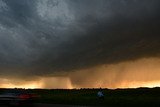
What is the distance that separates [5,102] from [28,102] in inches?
101

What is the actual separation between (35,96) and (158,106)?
44.9 feet

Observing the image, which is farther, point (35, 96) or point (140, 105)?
point (140, 105)

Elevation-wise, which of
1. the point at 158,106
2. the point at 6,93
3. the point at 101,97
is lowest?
the point at 158,106

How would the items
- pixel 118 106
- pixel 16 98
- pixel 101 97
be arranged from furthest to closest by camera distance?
1. pixel 101 97
2. pixel 118 106
3. pixel 16 98

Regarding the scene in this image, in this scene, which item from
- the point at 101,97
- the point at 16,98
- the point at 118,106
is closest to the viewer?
the point at 16,98

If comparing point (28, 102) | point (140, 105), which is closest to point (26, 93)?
point (28, 102)

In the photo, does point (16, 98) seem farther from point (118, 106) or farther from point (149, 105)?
point (149, 105)

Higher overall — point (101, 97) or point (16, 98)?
point (101, 97)

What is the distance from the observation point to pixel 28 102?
33281 millimetres

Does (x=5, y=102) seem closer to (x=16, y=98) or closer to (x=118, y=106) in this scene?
(x=16, y=98)

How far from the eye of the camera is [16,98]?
3284 centimetres

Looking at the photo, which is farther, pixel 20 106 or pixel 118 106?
pixel 118 106

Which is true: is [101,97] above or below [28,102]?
above

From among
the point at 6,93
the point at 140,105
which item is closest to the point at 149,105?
the point at 140,105
